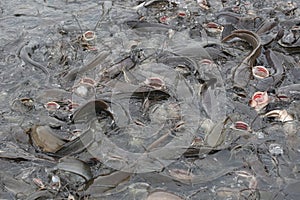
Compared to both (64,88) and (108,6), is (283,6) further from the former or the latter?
(64,88)

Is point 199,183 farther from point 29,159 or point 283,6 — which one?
point 283,6

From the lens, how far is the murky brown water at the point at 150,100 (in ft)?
12.2

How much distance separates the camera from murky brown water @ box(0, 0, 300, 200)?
371 centimetres

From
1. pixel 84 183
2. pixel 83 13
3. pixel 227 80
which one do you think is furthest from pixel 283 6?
pixel 84 183

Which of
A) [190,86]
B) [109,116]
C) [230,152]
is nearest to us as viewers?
[230,152]

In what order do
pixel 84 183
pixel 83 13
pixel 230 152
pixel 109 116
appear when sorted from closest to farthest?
1. pixel 84 183
2. pixel 230 152
3. pixel 109 116
4. pixel 83 13

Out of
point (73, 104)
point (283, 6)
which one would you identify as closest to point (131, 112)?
point (73, 104)

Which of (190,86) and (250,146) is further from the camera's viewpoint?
(190,86)

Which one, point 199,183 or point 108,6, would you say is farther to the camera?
point 108,6

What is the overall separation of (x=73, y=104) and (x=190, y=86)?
3.39ft

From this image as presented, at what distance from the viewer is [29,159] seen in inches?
152

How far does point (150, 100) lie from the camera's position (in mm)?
4395

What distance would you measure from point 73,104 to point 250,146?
4.94ft

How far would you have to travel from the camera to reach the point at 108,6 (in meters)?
5.86
